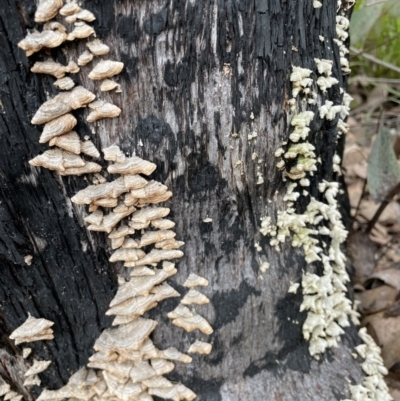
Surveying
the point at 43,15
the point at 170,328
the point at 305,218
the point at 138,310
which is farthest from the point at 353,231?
the point at 43,15

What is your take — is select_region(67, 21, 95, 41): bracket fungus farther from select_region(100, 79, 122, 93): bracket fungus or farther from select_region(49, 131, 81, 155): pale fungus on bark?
select_region(49, 131, 81, 155): pale fungus on bark

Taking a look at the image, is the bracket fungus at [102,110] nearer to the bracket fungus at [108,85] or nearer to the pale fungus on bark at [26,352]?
the bracket fungus at [108,85]

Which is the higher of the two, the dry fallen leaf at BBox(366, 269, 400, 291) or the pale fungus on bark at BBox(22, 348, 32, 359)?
the pale fungus on bark at BBox(22, 348, 32, 359)

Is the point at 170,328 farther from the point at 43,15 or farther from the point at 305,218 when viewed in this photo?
the point at 43,15

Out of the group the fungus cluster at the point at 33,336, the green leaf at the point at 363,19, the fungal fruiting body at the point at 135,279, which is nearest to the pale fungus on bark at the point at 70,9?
the fungal fruiting body at the point at 135,279

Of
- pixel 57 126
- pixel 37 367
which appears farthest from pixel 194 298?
pixel 57 126

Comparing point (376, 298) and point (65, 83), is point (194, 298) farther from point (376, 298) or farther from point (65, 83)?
point (376, 298)

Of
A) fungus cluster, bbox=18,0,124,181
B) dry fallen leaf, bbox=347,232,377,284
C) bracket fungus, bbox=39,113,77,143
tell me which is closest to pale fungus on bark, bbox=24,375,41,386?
fungus cluster, bbox=18,0,124,181
